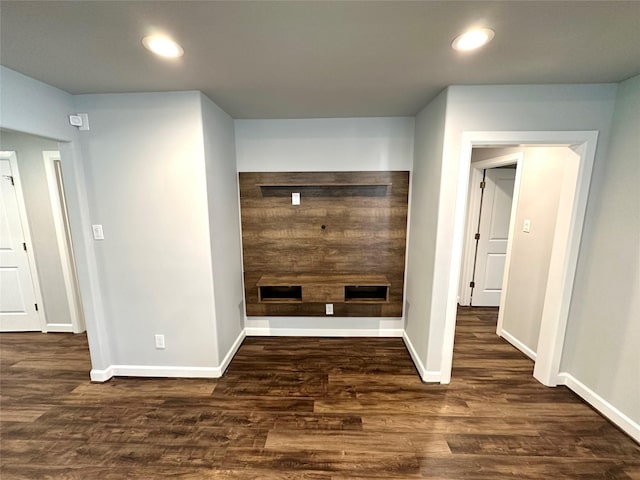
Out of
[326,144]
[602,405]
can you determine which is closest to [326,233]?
[326,144]

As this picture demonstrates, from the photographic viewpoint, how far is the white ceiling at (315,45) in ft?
3.68

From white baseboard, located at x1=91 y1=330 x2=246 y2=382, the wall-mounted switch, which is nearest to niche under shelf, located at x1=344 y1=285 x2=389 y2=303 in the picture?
white baseboard, located at x1=91 y1=330 x2=246 y2=382

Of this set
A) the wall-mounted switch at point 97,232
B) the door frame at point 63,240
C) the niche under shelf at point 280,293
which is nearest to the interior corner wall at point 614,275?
the niche under shelf at point 280,293

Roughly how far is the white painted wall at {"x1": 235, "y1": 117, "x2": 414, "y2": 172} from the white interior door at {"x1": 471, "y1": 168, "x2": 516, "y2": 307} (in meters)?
1.88

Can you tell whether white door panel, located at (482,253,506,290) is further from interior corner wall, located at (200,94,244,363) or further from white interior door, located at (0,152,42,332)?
white interior door, located at (0,152,42,332)

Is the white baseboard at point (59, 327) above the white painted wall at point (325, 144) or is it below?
below

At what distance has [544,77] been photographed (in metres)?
1.76

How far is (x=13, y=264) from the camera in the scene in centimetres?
310

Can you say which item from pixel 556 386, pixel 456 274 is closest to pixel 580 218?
pixel 456 274

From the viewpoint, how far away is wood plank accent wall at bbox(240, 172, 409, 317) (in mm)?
2791

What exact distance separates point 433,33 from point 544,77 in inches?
42.4

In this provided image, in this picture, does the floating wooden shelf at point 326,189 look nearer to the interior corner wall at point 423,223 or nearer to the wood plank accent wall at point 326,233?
the wood plank accent wall at point 326,233

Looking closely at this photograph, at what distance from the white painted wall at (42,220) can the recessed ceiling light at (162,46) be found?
97.7 inches

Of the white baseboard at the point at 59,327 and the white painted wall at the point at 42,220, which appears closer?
the white painted wall at the point at 42,220
